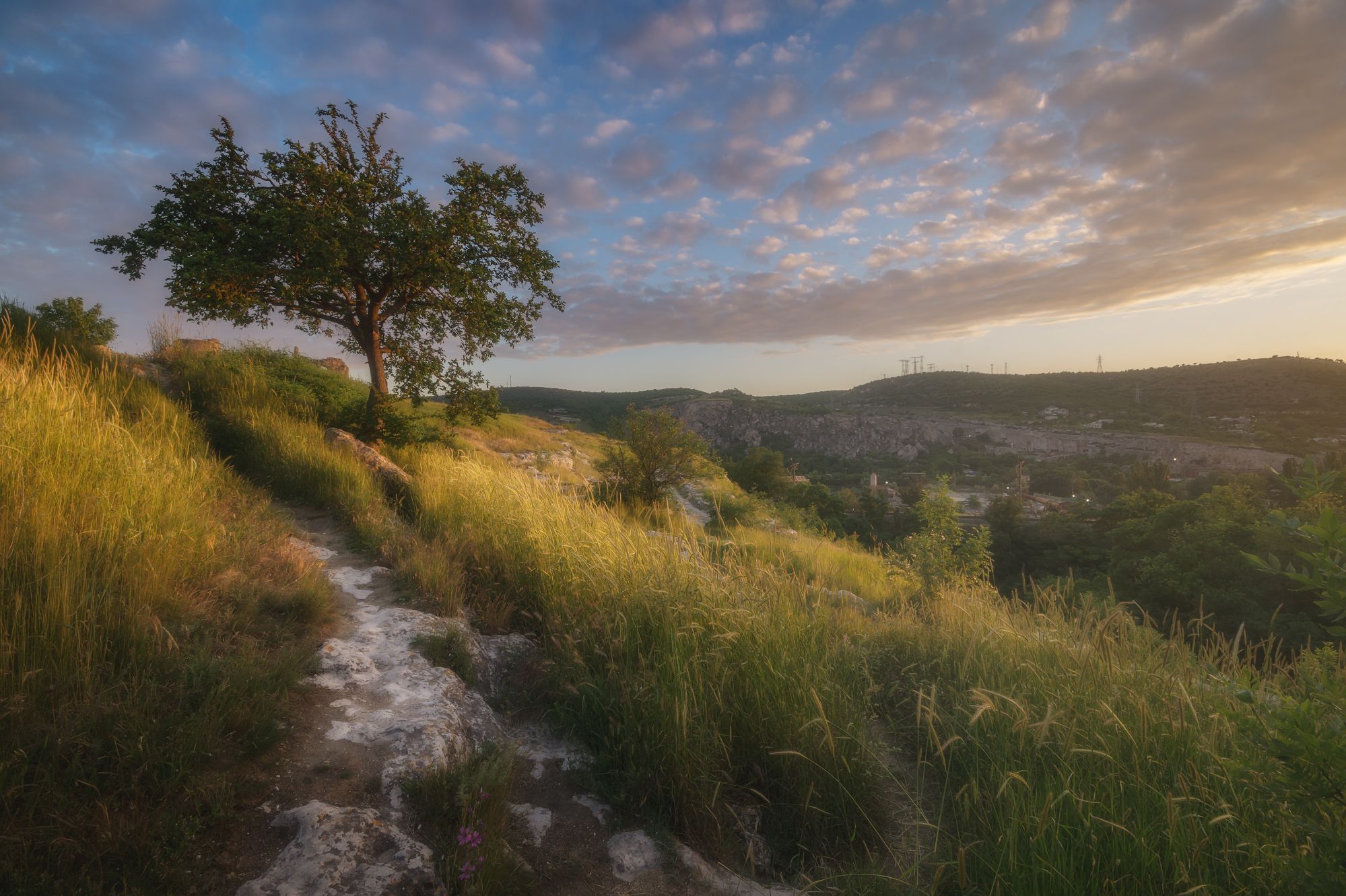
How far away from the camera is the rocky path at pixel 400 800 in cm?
206

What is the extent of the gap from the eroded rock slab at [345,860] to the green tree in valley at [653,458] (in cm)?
1209

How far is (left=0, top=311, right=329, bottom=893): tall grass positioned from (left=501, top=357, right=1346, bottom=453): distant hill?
36.4 meters

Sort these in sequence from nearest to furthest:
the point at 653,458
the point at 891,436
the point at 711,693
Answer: the point at 711,693 < the point at 653,458 < the point at 891,436

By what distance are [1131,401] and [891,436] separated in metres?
34.5

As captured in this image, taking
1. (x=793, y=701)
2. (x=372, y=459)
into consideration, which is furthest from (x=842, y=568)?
Result: (x=793, y=701)

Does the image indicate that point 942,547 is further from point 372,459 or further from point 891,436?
point 891,436

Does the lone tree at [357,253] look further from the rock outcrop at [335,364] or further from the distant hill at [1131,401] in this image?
the distant hill at [1131,401]

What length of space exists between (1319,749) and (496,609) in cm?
473

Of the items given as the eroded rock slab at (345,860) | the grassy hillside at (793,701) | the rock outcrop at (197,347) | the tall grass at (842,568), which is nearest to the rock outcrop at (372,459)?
the grassy hillside at (793,701)

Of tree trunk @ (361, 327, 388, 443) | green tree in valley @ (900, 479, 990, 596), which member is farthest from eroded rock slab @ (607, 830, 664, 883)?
tree trunk @ (361, 327, 388, 443)

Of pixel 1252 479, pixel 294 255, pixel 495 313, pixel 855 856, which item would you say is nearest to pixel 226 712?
pixel 855 856

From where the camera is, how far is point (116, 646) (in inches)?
102

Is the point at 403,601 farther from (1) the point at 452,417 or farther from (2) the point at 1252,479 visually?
(2) the point at 1252,479

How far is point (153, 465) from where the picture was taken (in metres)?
4.36
